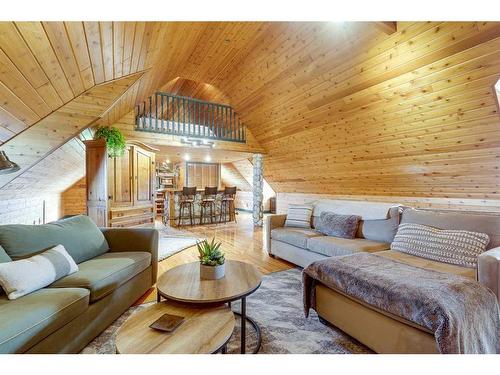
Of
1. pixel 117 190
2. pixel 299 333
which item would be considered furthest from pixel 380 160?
pixel 117 190

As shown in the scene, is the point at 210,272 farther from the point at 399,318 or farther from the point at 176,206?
the point at 176,206

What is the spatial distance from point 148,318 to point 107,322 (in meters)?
0.79

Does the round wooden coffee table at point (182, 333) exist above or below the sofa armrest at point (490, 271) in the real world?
below

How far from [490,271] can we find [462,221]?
2.56ft

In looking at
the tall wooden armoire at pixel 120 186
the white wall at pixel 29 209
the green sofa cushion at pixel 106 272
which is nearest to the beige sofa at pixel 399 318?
the green sofa cushion at pixel 106 272

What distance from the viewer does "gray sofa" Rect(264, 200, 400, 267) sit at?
280 centimetres

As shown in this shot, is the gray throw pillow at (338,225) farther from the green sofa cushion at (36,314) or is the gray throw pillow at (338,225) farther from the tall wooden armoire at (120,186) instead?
the tall wooden armoire at (120,186)

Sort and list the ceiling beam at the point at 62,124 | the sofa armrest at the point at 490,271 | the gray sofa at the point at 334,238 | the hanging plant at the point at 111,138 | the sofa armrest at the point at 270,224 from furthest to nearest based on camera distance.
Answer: the sofa armrest at the point at 270,224
the hanging plant at the point at 111,138
the gray sofa at the point at 334,238
the ceiling beam at the point at 62,124
the sofa armrest at the point at 490,271

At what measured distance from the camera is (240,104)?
5.43 metres

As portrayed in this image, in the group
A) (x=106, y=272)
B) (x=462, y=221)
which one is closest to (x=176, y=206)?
(x=106, y=272)

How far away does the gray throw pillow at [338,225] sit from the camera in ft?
10.3

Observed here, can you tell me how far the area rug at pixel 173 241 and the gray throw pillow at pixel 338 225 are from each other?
2.46 metres

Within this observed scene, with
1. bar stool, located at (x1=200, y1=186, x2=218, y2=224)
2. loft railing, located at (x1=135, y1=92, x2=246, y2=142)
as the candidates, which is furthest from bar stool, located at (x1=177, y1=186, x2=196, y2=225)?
loft railing, located at (x1=135, y1=92, x2=246, y2=142)
